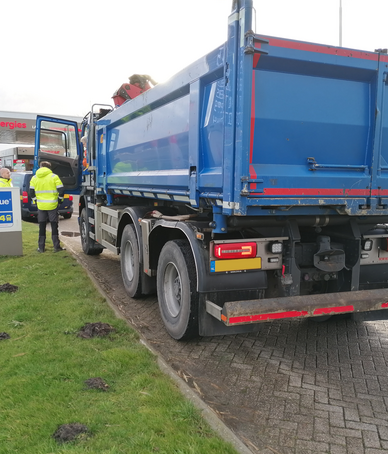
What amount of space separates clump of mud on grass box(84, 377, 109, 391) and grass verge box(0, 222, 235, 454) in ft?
0.11

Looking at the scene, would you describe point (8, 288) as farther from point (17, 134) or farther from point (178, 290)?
point (17, 134)

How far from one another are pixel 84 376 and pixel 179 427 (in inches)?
38.8

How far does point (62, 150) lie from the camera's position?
880 centimetres

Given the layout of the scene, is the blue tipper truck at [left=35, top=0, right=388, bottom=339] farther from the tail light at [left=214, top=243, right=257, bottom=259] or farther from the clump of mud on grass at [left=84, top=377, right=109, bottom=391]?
the clump of mud on grass at [left=84, top=377, right=109, bottom=391]

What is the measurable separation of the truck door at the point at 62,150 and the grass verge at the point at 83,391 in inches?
171

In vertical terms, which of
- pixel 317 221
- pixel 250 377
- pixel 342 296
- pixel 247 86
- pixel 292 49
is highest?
pixel 292 49

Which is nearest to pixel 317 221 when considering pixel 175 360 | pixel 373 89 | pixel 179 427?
pixel 373 89

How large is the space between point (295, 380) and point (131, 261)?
121 inches

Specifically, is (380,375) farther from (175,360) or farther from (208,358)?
(175,360)

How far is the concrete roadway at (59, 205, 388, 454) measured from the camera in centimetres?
258

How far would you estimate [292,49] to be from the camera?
3.15 m

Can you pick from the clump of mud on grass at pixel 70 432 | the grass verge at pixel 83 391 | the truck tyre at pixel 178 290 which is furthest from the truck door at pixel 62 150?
the clump of mud on grass at pixel 70 432

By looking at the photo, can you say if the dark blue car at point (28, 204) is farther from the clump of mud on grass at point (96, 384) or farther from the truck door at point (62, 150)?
the clump of mud on grass at point (96, 384)

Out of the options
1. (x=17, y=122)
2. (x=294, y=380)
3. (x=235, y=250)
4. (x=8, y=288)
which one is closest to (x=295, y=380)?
(x=294, y=380)
